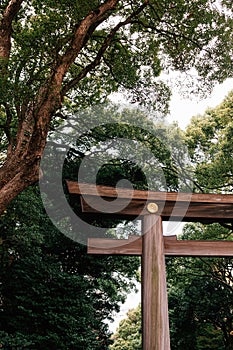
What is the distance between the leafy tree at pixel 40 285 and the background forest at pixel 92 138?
0.02m

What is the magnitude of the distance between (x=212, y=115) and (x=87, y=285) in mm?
6089

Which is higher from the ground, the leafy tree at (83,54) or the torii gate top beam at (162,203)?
the leafy tree at (83,54)

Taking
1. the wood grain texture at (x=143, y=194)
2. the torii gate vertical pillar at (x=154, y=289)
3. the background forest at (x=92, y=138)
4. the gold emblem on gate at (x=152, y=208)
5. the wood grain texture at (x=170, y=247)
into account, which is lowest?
the torii gate vertical pillar at (x=154, y=289)

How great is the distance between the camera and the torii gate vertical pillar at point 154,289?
117 inches

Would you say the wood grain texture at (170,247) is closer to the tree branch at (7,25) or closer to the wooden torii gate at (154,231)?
the wooden torii gate at (154,231)

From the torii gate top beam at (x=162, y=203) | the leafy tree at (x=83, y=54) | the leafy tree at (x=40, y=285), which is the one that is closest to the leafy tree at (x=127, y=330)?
the leafy tree at (x=40, y=285)

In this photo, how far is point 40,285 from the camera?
7.88m

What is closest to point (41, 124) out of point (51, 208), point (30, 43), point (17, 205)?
point (30, 43)

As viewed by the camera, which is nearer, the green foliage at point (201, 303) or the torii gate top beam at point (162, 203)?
the torii gate top beam at point (162, 203)

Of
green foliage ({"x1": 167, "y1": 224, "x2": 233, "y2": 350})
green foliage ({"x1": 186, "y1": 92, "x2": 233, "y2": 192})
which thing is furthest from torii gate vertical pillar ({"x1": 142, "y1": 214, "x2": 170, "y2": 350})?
green foliage ({"x1": 167, "y1": 224, "x2": 233, "y2": 350})

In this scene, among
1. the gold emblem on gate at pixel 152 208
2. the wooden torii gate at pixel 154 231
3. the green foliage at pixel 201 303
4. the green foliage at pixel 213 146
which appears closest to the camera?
the wooden torii gate at pixel 154 231

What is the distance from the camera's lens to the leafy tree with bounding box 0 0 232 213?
4535 millimetres

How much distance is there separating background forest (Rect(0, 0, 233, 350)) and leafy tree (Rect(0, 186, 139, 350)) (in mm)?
24

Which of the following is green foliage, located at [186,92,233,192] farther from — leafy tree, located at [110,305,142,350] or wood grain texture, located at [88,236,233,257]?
leafy tree, located at [110,305,142,350]
